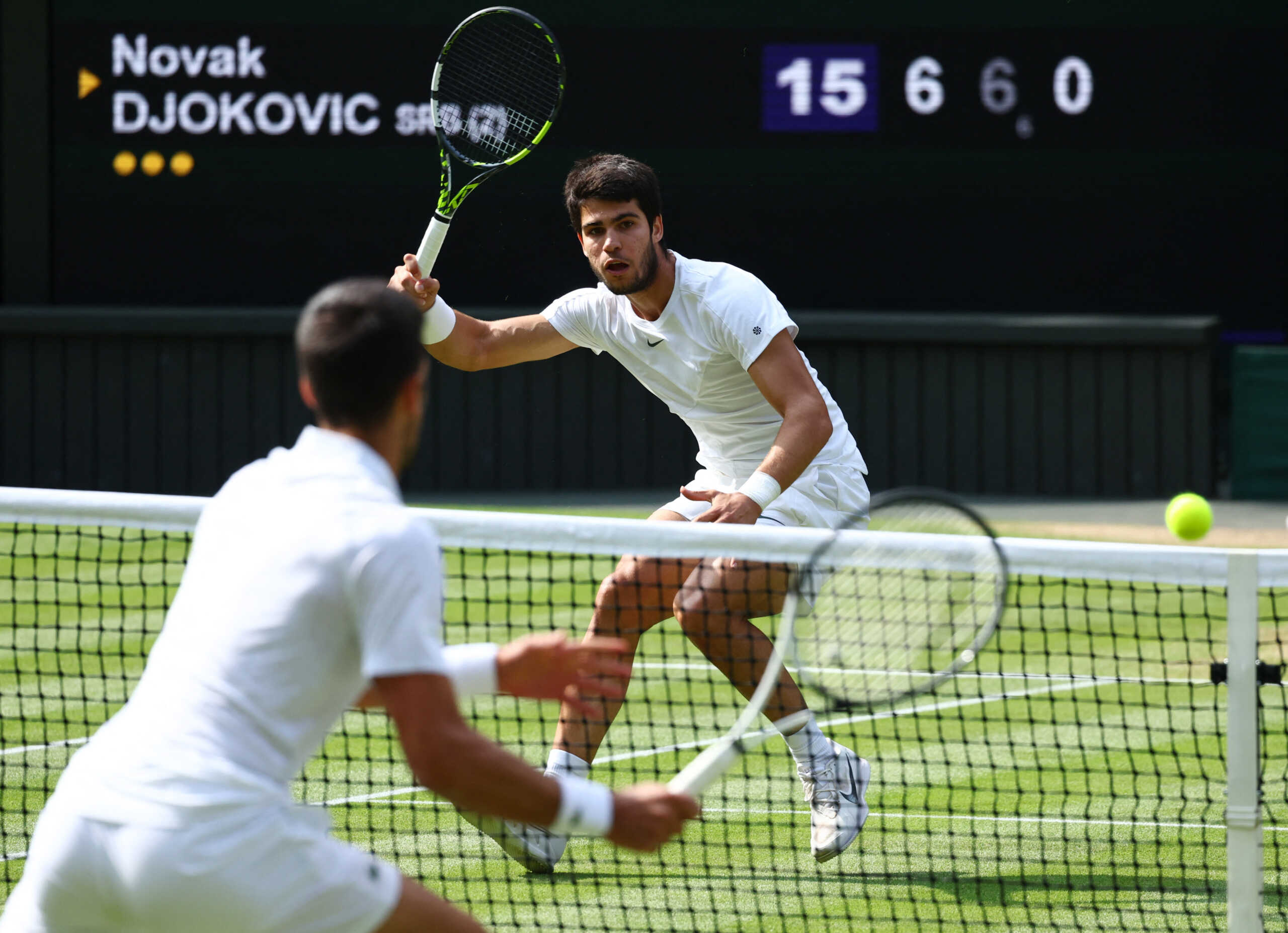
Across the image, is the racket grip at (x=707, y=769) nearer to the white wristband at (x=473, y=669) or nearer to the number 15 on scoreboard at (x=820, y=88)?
the white wristband at (x=473, y=669)

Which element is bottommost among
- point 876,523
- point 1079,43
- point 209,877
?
point 209,877

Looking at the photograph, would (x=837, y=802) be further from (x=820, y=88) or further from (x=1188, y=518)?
(x=820, y=88)

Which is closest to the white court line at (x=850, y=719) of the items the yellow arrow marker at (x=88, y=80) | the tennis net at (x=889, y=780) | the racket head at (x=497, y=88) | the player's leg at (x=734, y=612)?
the tennis net at (x=889, y=780)

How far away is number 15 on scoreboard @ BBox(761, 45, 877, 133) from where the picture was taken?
492 inches

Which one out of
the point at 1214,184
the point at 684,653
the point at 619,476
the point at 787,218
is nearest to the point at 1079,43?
the point at 1214,184

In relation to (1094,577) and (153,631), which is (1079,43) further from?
(1094,577)

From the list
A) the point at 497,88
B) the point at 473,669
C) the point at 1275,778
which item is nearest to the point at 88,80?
the point at 497,88

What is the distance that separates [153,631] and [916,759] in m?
3.95

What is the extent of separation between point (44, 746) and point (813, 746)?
286 centimetres

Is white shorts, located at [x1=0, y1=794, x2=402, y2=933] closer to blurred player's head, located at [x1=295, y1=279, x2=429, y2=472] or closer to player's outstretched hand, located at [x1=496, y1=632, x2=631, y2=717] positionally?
player's outstretched hand, located at [x1=496, y1=632, x2=631, y2=717]

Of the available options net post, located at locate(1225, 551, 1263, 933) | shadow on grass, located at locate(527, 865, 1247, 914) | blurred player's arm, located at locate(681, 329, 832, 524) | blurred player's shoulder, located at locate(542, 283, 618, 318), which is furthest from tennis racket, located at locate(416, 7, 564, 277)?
net post, located at locate(1225, 551, 1263, 933)

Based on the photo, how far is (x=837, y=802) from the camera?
461 centimetres

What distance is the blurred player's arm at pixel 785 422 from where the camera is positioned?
14.6 feet

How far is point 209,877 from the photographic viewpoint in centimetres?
240
